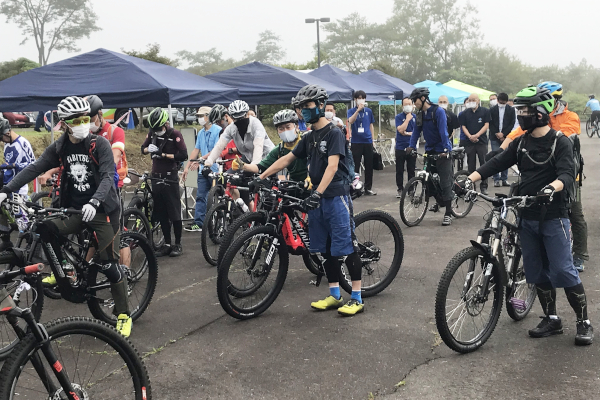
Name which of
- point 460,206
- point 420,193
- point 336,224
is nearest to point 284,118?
point 336,224

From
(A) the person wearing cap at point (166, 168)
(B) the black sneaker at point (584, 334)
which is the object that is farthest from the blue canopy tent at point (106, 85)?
(B) the black sneaker at point (584, 334)

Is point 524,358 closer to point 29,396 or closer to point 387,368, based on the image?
point 387,368

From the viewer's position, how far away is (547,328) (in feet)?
15.9

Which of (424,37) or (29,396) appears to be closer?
(29,396)

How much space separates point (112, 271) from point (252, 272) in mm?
1253

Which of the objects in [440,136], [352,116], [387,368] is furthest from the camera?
[352,116]

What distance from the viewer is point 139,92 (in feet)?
33.2

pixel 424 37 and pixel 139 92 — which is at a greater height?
pixel 424 37

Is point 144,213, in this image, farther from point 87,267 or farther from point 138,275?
point 87,267

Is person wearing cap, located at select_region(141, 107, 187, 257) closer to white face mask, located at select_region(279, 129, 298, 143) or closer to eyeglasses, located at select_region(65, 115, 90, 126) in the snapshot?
white face mask, located at select_region(279, 129, 298, 143)

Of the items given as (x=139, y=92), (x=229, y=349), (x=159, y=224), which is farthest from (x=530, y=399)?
(x=139, y=92)

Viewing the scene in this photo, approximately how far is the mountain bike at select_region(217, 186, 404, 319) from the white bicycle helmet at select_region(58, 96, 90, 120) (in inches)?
64.1

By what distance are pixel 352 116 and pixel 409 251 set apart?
5582mm

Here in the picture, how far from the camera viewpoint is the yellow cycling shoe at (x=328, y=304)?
18.5 ft
